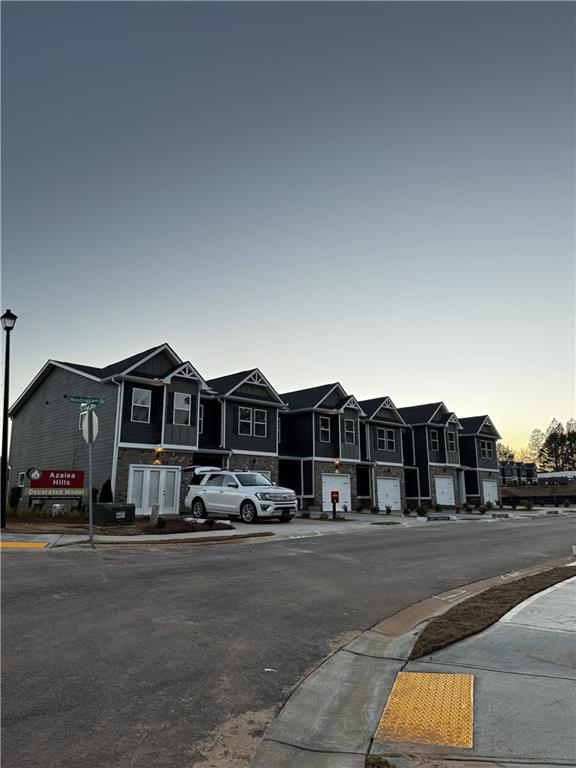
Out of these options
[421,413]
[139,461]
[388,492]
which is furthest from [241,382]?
[421,413]

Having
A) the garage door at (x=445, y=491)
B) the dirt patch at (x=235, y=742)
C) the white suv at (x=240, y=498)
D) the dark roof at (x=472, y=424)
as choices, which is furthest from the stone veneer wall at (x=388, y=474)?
the dirt patch at (x=235, y=742)

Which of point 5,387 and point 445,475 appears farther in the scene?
point 445,475

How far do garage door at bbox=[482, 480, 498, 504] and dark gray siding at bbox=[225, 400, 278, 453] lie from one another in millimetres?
25687

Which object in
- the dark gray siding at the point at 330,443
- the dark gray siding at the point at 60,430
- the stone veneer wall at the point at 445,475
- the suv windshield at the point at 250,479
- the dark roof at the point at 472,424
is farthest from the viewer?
the dark roof at the point at 472,424

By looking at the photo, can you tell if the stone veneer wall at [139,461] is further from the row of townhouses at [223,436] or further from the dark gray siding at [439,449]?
the dark gray siding at [439,449]

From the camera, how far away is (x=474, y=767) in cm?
322

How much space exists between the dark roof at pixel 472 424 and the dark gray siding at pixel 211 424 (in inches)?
1072

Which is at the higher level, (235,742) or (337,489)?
(337,489)

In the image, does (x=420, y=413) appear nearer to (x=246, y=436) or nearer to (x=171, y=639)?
(x=246, y=436)

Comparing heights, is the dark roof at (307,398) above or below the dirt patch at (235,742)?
above

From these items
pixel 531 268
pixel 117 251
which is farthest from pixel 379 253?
pixel 117 251

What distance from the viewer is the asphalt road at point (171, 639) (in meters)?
3.62

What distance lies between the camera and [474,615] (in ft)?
21.5

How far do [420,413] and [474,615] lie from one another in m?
39.9
